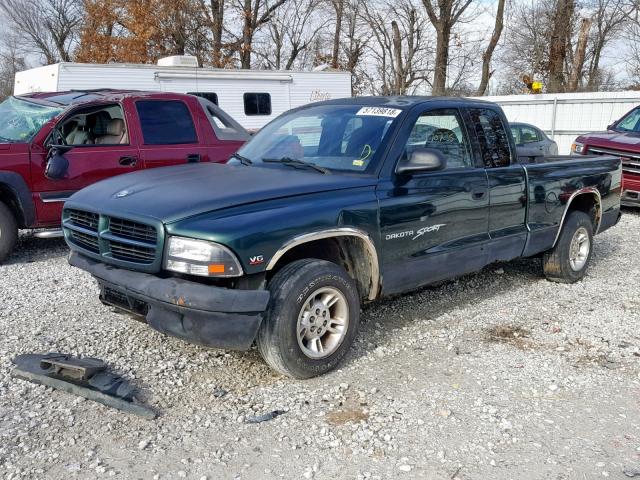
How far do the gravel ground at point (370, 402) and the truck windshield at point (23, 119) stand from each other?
7.71 feet

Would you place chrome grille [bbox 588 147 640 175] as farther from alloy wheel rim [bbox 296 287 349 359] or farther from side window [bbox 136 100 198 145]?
alloy wheel rim [bbox 296 287 349 359]

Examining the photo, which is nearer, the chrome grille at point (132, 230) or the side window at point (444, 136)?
the chrome grille at point (132, 230)

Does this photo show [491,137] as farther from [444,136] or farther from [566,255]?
[566,255]

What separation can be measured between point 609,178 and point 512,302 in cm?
209

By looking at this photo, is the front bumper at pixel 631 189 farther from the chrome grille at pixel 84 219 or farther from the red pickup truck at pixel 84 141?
the chrome grille at pixel 84 219

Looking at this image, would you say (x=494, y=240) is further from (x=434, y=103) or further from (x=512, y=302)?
(x=434, y=103)

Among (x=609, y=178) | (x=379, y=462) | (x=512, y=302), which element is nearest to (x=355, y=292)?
(x=379, y=462)

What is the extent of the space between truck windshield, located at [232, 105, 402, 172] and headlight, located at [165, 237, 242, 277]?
130 centimetres

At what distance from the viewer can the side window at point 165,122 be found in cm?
764

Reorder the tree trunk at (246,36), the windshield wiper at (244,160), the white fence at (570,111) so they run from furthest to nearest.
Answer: the tree trunk at (246,36), the white fence at (570,111), the windshield wiper at (244,160)

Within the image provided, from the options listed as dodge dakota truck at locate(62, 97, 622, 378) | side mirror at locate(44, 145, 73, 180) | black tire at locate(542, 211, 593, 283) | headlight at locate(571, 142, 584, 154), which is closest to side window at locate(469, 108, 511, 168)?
dodge dakota truck at locate(62, 97, 622, 378)

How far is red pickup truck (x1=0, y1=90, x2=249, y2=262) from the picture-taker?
6.87 metres

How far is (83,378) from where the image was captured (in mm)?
3803

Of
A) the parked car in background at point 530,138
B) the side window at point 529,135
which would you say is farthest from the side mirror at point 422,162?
the side window at point 529,135
